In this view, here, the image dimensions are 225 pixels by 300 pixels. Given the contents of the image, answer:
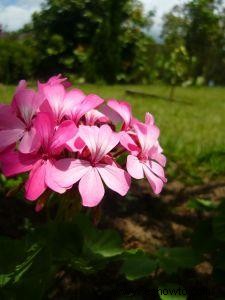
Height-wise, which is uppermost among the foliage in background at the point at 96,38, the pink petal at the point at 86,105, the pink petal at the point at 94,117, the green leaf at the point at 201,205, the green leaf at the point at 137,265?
the pink petal at the point at 86,105

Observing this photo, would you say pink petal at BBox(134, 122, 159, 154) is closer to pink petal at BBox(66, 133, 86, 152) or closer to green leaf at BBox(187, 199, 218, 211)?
pink petal at BBox(66, 133, 86, 152)

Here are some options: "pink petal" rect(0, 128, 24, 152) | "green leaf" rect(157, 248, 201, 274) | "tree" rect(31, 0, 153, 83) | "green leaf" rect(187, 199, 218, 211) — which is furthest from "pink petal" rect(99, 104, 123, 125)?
"tree" rect(31, 0, 153, 83)

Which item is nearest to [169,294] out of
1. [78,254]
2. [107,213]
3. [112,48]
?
[78,254]

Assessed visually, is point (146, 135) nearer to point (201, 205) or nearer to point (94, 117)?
point (94, 117)

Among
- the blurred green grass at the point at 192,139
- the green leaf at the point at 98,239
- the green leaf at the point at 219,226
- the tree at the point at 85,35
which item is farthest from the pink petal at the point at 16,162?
the tree at the point at 85,35

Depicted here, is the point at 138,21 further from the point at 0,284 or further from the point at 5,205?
the point at 0,284

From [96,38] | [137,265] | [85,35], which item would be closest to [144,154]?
[137,265]

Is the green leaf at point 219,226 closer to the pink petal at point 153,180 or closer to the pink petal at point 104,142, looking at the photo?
the pink petal at point 153,180
